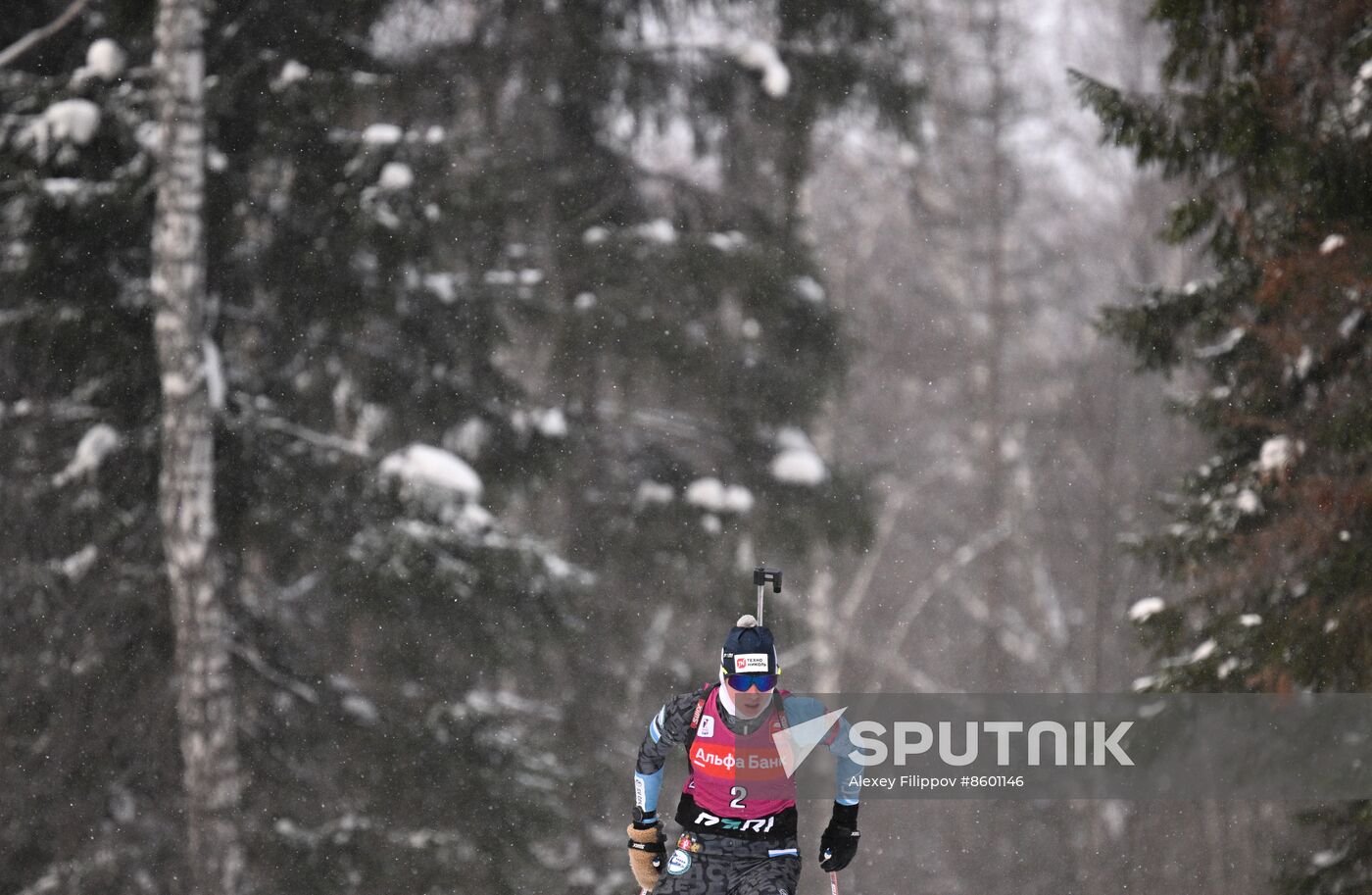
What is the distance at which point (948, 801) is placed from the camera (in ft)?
76.2

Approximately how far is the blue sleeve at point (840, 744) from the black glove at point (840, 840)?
5 cm

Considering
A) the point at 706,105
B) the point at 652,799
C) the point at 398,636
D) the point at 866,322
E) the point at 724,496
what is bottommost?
the point at 652,799

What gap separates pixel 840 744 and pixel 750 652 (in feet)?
2.17

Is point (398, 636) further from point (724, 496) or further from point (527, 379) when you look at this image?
point (527, 379)

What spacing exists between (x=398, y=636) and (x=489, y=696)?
1924 mm

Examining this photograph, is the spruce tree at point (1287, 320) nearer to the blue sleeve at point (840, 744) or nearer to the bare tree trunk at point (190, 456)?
the blue sleeve at point (840, 744)

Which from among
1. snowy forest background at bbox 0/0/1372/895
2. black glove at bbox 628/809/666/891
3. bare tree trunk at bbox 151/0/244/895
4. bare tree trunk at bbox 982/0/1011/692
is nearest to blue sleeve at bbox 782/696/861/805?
black glove at bbox 628/809/666/891

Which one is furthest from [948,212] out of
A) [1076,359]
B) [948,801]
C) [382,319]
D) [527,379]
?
[382,319]

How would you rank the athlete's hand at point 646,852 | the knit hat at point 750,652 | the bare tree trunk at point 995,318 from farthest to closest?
the bare tree trunk at point 995,318 < the athlete's hand at point 646,852 < the knit hat at point 750,652

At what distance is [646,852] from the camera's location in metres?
6.63

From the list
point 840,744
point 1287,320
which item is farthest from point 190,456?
point 1287,320

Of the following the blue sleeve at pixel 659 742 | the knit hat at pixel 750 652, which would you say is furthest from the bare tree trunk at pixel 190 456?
the knit hat at pixel 750 652

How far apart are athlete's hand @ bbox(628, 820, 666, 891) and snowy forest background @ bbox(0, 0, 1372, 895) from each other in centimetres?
373

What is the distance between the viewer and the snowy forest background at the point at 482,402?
29.2 feet
